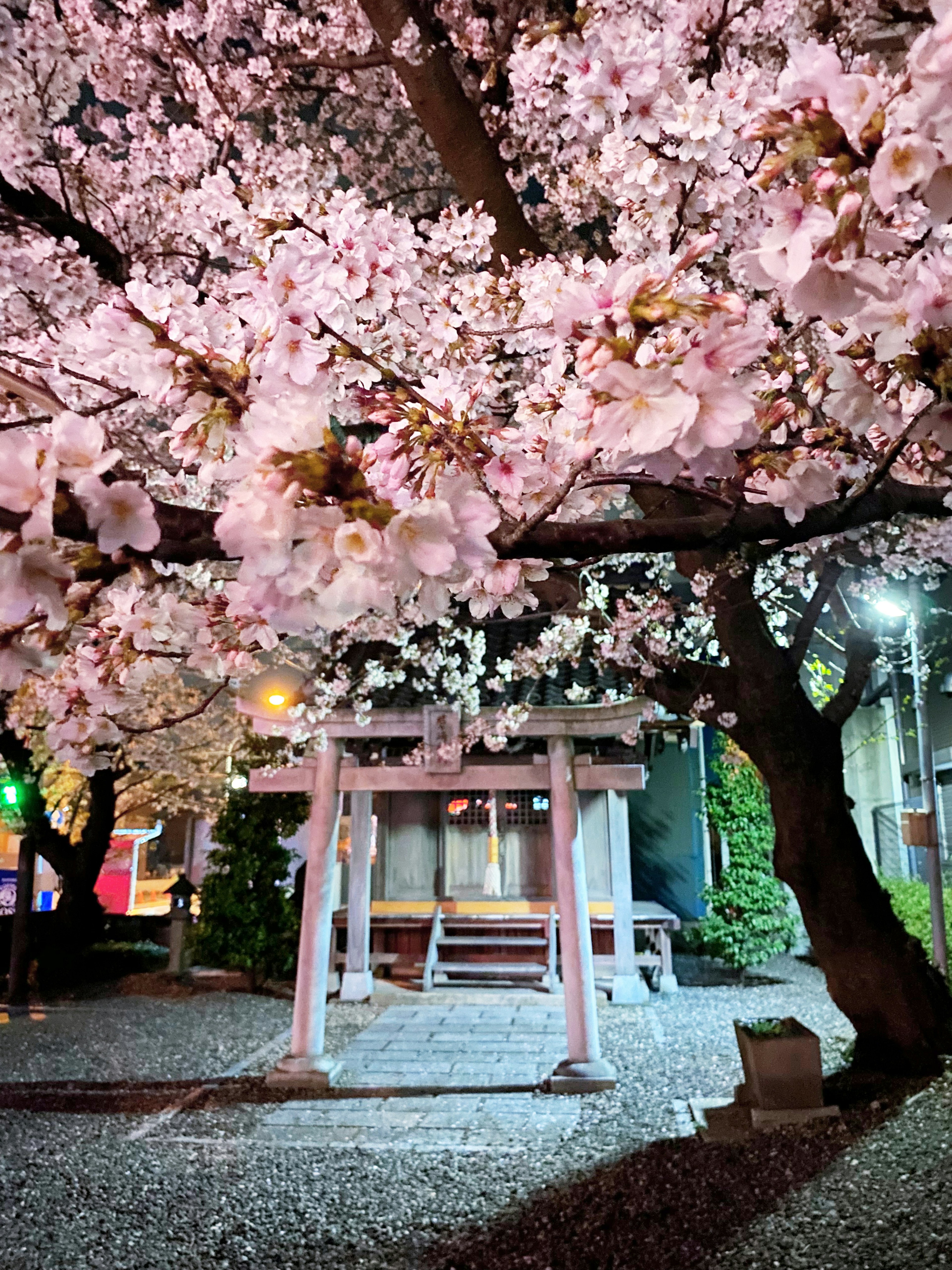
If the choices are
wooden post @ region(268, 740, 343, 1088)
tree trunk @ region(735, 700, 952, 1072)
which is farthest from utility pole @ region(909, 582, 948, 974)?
wooden post @ region(268, 740, 343, 1088)

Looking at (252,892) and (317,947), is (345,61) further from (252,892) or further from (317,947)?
(252,892)

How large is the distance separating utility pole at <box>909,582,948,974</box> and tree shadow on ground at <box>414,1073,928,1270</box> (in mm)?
2120

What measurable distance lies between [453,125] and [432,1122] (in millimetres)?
6730

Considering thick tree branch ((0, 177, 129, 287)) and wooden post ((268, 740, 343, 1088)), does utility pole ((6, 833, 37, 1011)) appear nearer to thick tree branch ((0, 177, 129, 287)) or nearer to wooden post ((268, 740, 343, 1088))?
wooden post ((268, 740, 343, 1088))

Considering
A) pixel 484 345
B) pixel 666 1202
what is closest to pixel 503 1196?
pixel 666 1202

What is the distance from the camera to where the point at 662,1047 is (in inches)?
321

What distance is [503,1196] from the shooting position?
15.4ft

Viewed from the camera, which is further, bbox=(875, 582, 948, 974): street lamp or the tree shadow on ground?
bbox=(875, 582, 948, 974): street lamp

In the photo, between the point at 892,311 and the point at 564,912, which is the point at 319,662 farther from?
the point at 892,311

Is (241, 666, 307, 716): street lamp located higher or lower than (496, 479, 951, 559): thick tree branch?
higher

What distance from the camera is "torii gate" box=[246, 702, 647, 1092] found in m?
6.93

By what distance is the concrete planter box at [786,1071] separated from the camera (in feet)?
17.4

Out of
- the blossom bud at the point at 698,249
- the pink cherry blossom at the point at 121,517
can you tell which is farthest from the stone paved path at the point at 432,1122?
the blossom bud at the point at 698,249

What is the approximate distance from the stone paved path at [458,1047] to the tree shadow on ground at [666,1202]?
2277mm
